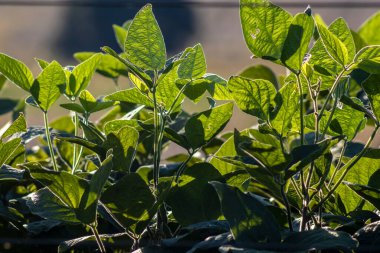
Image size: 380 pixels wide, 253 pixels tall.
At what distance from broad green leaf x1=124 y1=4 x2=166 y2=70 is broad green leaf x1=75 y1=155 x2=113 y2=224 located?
13cm

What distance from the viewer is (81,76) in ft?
3.21

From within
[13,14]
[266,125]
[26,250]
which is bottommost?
[26,250]

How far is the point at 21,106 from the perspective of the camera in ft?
4.80

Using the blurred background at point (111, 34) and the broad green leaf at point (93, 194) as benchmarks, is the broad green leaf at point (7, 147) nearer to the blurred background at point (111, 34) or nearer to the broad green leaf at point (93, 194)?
the broad green leaf at point (93, 194)

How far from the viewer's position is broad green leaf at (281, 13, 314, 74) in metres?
0.77

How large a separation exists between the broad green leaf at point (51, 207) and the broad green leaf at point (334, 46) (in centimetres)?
31

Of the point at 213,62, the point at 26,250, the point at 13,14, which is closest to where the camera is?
the point at 26,250

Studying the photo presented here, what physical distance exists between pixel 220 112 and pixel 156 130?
89 mm

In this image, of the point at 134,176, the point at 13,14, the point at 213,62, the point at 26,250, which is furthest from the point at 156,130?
the point at 13,14

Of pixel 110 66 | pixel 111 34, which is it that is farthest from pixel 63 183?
pixel 111 34

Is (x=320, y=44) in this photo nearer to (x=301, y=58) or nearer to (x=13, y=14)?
(x=301, y=58)

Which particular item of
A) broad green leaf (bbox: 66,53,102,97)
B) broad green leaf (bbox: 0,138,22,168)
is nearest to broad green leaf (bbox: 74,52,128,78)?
broad green leaf (bbox: 66,53,102,97)

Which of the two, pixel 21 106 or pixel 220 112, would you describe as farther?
pixel 21 106

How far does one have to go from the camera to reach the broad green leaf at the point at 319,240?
0.68m
